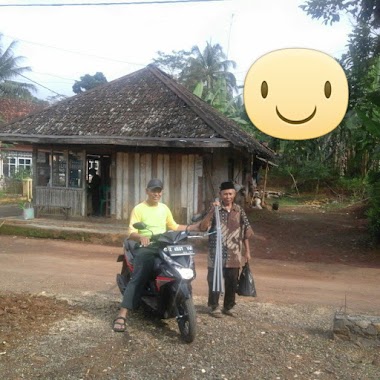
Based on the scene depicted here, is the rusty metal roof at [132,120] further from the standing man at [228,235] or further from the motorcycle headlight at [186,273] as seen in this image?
the motorcycle headlight at [186,273]

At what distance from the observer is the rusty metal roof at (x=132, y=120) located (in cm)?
1118

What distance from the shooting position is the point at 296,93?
311cm

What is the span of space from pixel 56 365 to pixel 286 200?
74.5 ft

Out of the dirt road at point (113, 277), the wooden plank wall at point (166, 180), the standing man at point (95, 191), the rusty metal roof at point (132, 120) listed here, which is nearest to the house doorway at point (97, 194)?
the standing man at point (95, 191)

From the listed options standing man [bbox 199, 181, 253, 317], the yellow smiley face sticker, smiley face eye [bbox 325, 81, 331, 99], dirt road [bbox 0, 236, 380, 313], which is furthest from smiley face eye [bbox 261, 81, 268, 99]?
dirt road [bbox 0, 236, 380, 313]

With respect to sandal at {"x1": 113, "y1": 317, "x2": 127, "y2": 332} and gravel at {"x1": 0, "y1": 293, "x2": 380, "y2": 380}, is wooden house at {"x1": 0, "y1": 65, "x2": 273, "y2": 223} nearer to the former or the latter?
gravel at {"x1": 0, "y1": 293, "x2": 380, "y2": 380}

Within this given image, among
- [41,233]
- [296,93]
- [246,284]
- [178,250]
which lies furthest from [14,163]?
[296,93]

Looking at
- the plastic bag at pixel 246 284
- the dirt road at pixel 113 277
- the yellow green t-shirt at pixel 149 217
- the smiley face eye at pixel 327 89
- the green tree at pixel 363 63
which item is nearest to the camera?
the smiley face eye at pixel 327 89

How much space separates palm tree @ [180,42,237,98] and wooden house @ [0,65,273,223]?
976 inches

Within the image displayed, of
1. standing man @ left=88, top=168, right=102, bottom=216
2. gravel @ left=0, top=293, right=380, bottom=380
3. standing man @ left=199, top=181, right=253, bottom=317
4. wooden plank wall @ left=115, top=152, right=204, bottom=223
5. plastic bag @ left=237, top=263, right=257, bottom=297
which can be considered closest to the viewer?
gravel @ left=0, top=293, right=380, bottom=380

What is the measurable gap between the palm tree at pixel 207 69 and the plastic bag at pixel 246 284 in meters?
33.6

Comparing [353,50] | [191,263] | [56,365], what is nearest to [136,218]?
[191,263]

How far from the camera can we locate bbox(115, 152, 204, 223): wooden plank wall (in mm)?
11688

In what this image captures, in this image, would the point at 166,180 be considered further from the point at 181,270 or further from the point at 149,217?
the point at 181,270
